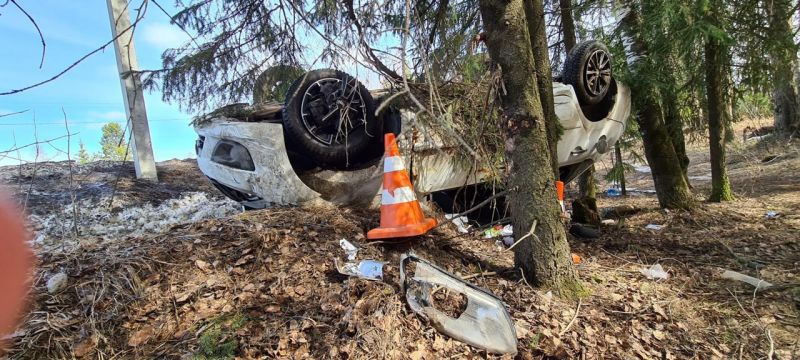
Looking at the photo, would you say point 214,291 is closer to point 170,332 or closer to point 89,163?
point 170,332

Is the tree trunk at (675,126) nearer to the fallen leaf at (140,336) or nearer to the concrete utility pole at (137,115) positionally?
the fallen leaf at (140,336)

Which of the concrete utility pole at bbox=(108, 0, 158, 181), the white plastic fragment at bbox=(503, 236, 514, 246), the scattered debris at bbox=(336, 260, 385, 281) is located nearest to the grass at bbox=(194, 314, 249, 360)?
the scattered debris at bbox=(336, 260, 385, 281)

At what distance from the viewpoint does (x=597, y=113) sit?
513cm

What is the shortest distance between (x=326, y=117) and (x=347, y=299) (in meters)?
1.65

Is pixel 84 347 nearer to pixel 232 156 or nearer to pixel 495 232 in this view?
pixel 232 156

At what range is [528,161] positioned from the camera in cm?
270

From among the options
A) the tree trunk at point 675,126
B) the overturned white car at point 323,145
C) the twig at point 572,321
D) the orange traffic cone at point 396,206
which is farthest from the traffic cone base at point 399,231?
the tree trunk at point 675,126

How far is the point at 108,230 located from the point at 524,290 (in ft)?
14.9

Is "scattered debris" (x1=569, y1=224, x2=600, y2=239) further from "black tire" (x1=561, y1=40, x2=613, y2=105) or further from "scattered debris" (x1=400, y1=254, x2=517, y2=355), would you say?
"scattered debris" (x1=400, y1=254, x2=517, y2=355)

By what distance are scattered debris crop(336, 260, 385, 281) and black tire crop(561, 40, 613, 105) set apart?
3.24 meters

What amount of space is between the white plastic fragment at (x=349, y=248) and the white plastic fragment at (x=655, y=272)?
2.15m

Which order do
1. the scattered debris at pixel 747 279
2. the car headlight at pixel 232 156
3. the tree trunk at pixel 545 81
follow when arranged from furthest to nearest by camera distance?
the car headlight at pixel 232 156, the tree trunk at pixel 545 81, the scattered debris at pixel 747 279

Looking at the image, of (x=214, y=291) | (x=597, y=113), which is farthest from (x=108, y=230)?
(x=597, y=113)

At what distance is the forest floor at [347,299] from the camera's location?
2.03 m
